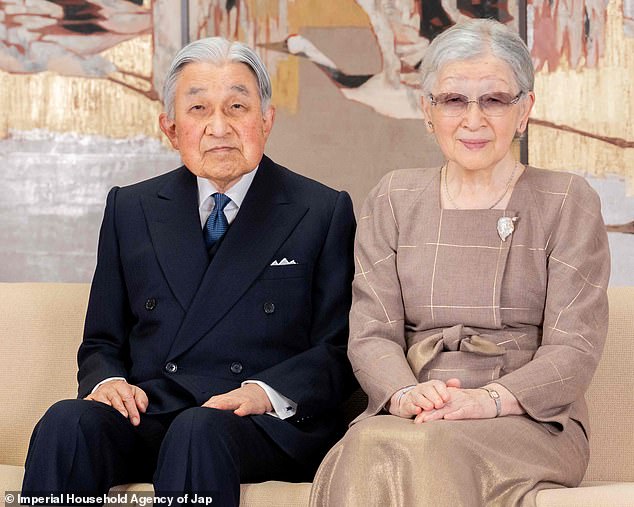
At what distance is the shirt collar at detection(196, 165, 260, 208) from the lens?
3260 mm

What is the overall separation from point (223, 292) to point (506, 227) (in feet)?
2.53

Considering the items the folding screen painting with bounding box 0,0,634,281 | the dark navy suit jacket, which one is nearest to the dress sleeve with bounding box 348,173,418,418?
the dark navy suit jacket

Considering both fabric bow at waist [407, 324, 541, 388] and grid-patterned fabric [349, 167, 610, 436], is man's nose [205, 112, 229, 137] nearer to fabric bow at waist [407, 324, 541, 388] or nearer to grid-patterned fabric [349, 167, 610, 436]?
grid-patterned fabric [349, 167, 610, 436]

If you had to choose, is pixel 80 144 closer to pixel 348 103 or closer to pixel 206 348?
pixel 348 103

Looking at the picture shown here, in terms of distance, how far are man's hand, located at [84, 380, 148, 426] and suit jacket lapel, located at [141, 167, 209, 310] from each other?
27cm

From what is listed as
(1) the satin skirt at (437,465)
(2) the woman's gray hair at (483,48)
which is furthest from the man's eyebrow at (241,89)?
(1) the satin skirt at (437,465)

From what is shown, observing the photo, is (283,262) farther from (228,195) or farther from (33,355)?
(33,355)

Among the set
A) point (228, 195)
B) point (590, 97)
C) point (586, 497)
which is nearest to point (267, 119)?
point (228, 195)

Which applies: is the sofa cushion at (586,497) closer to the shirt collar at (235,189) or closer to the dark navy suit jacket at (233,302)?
the dark navy suit jacket at (233,302)

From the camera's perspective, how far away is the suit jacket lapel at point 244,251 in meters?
3.09

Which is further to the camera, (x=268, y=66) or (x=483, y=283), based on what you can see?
(x=268, y=66)

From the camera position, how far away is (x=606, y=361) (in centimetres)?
328

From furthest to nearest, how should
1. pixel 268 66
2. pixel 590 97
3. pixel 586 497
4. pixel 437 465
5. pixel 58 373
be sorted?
pixel 268 66
pixel 590 97
pixel 58 373
pixel 586 497
pixel 437 465

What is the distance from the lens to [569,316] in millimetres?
2869
